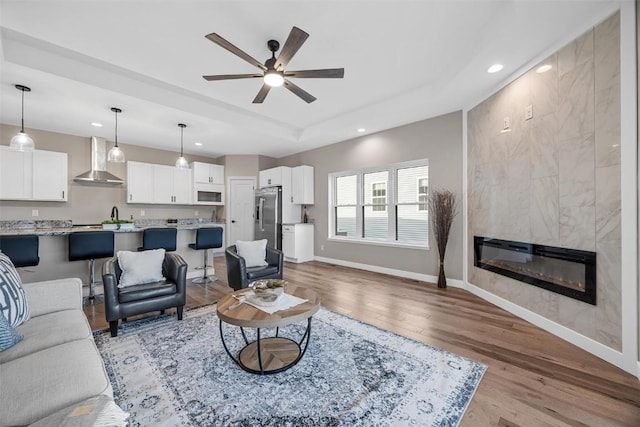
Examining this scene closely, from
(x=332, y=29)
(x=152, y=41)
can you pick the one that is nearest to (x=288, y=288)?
(x=332, y=29)

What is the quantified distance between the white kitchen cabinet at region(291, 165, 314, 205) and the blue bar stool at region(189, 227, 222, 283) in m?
2.25

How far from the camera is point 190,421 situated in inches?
58.7

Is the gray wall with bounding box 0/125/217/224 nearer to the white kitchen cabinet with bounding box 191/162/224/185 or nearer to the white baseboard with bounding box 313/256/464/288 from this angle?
the white kitchen cabinet with bounding box 191/162/224/185

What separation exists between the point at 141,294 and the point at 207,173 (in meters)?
4.69

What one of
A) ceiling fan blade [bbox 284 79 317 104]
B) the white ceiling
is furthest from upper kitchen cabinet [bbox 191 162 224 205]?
ceiling fan blade [bbox 284 79 317 104]

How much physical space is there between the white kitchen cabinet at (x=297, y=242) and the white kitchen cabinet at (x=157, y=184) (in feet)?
8.91

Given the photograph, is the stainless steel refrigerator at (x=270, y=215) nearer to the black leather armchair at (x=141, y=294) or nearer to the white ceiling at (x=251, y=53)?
the white ceiling at (x=251, y=53)

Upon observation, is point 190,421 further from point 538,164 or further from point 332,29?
point 538,164

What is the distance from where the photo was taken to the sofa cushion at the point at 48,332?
4.51ft

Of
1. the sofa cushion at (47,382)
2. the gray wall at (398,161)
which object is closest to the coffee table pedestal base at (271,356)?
the sofa cushion at (47,382)

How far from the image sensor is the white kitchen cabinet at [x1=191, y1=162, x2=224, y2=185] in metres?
6.58

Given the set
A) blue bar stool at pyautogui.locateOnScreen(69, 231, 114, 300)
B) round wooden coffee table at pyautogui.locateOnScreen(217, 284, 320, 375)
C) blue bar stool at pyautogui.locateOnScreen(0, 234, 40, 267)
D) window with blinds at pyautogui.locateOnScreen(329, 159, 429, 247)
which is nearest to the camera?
round wooden coffee table at pyautogui.locateOnScreen(217, 284, 320, 375)

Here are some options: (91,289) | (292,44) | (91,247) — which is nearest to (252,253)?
(91,247)

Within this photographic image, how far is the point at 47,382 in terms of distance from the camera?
111 centimetres
